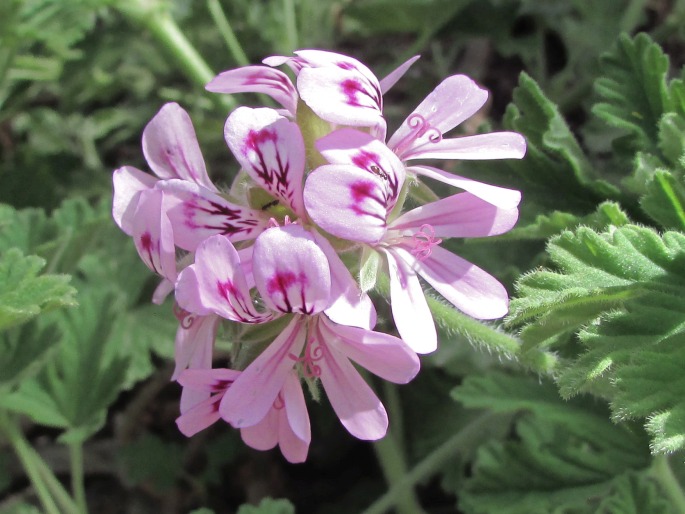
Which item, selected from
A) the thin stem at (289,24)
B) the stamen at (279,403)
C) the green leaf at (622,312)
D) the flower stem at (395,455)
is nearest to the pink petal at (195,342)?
the stamen at (279,403)

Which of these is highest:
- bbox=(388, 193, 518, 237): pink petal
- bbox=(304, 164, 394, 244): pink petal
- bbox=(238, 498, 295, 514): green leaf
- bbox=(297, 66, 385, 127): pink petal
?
bbox=(297, 66, 385, 127): pink petal

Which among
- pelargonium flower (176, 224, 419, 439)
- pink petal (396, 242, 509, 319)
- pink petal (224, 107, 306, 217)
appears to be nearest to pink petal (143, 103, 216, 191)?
pink petal (224, 107, 306, 217)

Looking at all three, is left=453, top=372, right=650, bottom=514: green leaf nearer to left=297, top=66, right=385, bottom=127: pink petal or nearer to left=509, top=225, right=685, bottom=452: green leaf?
left=509, top=225, right=685, bottom=452: green leaf

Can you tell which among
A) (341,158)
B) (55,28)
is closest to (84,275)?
(55,28)

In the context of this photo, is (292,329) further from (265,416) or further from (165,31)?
(165,31)

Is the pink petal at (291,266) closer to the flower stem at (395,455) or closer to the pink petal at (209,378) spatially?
the pink petal at (209,378)
